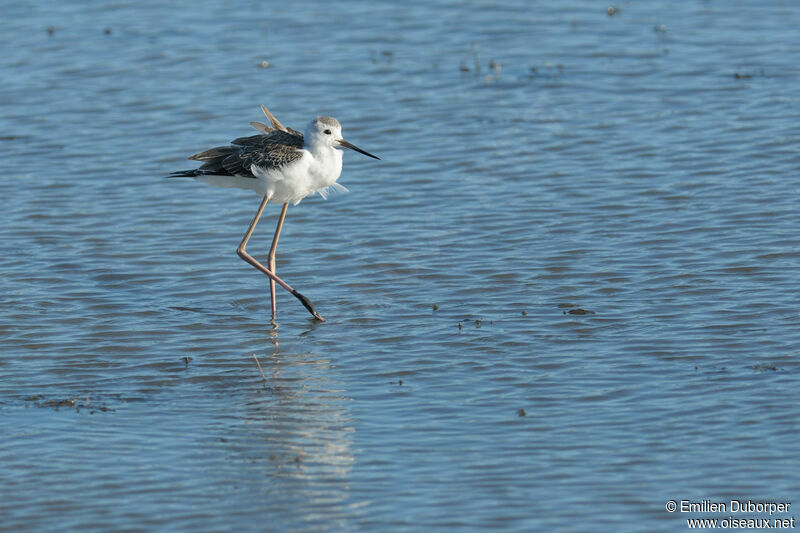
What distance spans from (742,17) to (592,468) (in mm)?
12750

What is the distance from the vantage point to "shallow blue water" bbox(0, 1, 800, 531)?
6438 mm

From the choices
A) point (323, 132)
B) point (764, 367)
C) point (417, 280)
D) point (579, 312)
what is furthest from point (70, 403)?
point (764, 367)

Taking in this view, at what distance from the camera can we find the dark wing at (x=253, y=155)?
9.02 meters

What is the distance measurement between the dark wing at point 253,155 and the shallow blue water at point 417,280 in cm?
111

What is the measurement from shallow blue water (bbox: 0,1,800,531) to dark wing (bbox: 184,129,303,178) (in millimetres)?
1108

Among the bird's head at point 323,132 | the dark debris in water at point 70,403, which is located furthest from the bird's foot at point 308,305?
the dark debris in water at point 70,403

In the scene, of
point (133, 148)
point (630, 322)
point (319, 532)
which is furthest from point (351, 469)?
point (133, 148)

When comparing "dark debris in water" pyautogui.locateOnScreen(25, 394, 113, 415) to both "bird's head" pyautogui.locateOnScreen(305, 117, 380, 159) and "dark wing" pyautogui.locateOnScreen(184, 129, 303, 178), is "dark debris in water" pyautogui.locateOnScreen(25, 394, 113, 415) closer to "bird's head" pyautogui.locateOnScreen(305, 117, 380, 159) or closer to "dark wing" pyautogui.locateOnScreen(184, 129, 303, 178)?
"dark wing" pyautogui.locateOnScreen(184, 129, 303, 178)

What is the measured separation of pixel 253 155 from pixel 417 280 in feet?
5.69

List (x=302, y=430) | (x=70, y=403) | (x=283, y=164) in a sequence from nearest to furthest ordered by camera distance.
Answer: (x=302, y=430) < (x=70, y=403) < (x=283, y=164)

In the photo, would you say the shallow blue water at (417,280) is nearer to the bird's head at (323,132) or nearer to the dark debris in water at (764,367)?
the dark debris in water at (764,367)

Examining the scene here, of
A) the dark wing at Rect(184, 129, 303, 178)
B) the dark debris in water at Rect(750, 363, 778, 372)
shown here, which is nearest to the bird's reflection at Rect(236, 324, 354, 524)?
the dark wing at Rect(184, 129, 303, 178)

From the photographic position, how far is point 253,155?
911 cm

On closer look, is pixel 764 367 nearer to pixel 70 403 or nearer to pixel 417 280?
pixel 417 280
